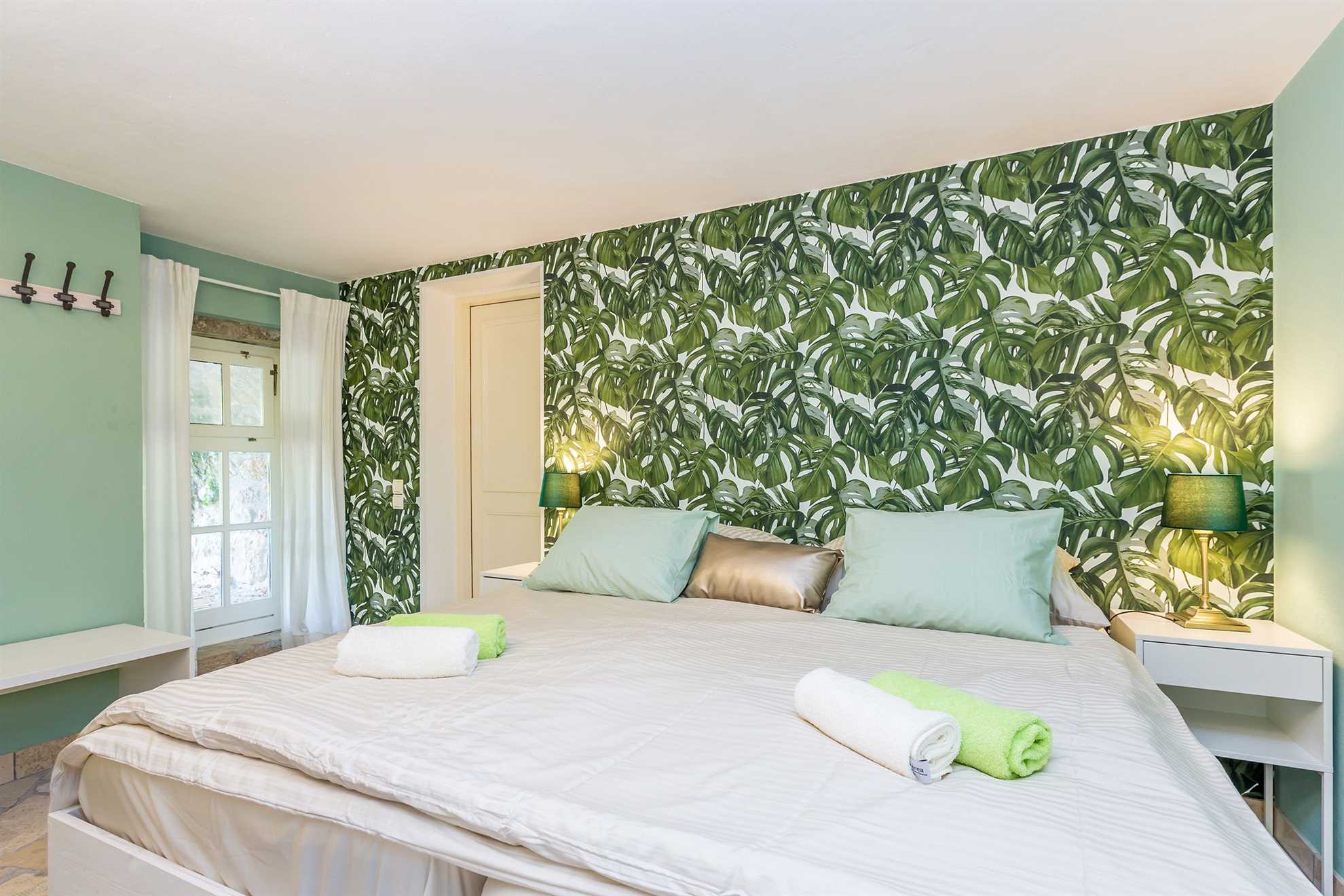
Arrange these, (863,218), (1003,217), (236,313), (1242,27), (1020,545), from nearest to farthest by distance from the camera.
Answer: (1242,27) → (1020,545) → (1003,217) → (863,218) → (236,313)

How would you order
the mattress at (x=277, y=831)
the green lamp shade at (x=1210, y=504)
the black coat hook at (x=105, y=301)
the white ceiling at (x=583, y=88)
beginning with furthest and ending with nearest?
the black coat hook at (x=105, y=301)
the green lamp shade at (x=1210, y=504)
the white ceiling at (x=583, y=88)
the mattress at (x=277, y=831)

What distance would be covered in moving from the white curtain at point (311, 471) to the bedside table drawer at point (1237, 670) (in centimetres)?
411

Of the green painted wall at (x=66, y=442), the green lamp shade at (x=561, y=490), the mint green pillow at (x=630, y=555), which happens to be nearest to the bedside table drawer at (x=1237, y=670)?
the mint green pillow at (x=630, y=555)

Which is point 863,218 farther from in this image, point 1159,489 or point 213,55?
point 213,55

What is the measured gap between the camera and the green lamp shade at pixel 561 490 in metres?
3.41

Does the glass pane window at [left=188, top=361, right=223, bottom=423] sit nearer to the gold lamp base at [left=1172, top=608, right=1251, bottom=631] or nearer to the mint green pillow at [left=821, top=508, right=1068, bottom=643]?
the mint green pillow at [left=821, top=508, right=1068, bottom=643]

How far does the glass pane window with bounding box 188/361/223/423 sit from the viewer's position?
12.1 ft

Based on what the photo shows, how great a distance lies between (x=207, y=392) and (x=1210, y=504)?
452cm

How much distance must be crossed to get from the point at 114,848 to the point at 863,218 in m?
3.06

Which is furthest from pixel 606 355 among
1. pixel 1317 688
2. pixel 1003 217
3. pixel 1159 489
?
pixel 1317 688

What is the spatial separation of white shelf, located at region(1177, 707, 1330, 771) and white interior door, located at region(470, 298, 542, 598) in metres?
3.05

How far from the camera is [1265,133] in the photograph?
227cm

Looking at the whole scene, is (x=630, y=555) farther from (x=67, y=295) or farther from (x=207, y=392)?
(x=207, y=392)

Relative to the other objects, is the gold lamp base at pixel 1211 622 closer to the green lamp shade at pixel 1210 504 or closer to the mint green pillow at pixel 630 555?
the green lamp shade at pixel 1210 504
